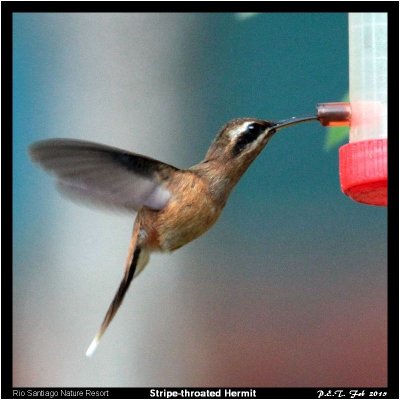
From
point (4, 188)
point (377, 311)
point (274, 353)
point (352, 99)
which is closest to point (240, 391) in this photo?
point (274, 353)

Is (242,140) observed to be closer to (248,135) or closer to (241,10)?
(248,135)

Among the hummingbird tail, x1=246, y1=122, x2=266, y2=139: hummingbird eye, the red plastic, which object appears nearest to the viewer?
the red plastic

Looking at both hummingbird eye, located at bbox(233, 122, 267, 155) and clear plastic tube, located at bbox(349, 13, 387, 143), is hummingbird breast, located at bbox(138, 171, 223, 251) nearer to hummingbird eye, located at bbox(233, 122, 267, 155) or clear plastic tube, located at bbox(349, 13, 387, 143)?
hummingbird eye, located at bbox(233, 122, 267, 155)

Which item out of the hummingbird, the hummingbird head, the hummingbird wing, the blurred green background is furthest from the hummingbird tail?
the blurred green background

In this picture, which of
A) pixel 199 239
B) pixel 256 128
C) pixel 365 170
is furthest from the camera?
pixel 199 239

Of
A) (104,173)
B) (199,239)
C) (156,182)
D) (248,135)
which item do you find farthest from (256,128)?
(199,239)

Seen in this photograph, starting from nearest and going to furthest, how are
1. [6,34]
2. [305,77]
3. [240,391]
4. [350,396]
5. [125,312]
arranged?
[6,34]
[350,396]
[240,391]
[125,312]
[305,77]

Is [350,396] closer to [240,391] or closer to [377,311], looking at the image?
[240,391]
